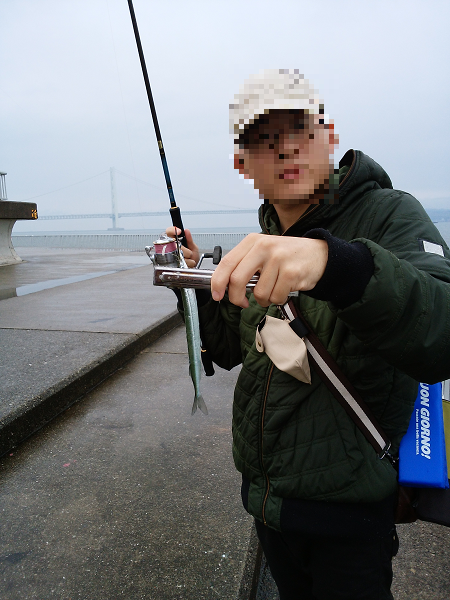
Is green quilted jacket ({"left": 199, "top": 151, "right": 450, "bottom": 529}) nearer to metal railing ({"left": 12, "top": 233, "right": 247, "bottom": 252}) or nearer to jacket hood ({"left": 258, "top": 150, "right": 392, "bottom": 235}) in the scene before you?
jacket hood ({"left": 258, "top": 150, "right": 392, "bottom": 235})

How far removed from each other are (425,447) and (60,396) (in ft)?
10.0

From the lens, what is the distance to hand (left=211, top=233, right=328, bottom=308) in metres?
0.86

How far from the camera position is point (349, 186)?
134 centimetres

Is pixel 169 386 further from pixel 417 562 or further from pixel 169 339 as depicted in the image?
pixel 417 562

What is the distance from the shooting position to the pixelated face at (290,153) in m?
1.28

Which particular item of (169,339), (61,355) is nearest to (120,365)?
(61,355)

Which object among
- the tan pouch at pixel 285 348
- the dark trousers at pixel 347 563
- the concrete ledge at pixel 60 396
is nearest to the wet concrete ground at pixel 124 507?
the concrete ledge at pixel 60 396

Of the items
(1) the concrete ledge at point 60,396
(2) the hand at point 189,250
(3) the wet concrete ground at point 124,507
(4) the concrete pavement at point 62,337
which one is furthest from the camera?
(4) the concrete pavement at point 62,337

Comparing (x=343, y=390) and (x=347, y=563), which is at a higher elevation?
(x=343, y=390)

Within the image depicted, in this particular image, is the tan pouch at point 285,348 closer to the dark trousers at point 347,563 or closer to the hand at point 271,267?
the hand at point 271,267

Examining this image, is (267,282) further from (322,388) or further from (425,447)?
(425,447)

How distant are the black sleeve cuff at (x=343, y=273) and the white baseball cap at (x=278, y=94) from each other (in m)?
0.54

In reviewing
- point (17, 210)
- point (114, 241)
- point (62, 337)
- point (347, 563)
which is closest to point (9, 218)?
point (17, 210)

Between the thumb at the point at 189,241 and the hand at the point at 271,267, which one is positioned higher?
the hand at the point at 271,267
